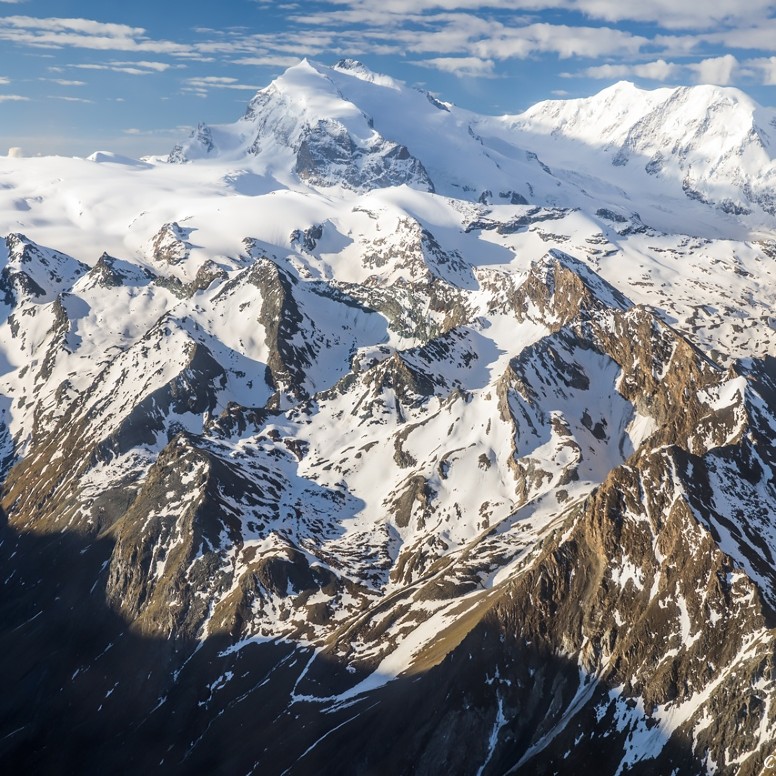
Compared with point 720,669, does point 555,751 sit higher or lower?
lower

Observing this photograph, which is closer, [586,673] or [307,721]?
[586,673]

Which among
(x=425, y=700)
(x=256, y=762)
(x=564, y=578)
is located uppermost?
(x=564, y=578)

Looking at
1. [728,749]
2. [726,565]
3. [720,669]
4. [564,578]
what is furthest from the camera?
[564,578]

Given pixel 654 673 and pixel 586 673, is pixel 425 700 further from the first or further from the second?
pixel 654 673

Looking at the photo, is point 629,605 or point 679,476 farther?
point 679,476

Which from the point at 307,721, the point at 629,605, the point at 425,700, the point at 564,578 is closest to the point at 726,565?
the point at 629,605

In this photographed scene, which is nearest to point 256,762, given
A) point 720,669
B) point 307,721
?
point 307,721

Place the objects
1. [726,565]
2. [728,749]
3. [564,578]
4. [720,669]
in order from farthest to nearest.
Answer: [564,578] → [726,565] → [720,669] → [728,749]

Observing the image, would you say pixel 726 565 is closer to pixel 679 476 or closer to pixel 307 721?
pixel 679 476

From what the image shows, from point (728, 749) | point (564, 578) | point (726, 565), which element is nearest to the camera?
point (728, 749)
